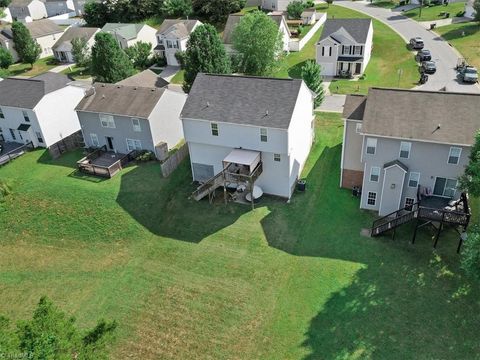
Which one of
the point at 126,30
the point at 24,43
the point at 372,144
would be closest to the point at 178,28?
the point at 126,30

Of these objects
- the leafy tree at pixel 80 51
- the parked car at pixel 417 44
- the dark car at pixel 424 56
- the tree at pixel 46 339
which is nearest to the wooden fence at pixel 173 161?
the tree at pixel 46 339

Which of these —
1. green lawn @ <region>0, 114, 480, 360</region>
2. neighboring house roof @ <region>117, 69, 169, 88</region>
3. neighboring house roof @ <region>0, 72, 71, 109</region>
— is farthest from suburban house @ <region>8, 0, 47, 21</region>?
green lawn @ <region>0, 114, 480, 360</region>

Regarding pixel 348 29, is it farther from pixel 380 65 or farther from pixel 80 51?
pixel 80 51

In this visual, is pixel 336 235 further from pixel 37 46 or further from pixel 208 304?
pixel 37 46

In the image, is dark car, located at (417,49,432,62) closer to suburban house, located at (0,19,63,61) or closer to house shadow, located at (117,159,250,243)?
house shadow, located at (117,159,250,243)

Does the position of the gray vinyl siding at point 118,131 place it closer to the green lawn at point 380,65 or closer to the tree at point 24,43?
the green lawn at point 380,65

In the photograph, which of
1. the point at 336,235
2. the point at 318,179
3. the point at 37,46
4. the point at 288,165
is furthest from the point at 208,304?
the point at 37,46

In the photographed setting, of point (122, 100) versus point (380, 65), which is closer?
point (122, 100)
